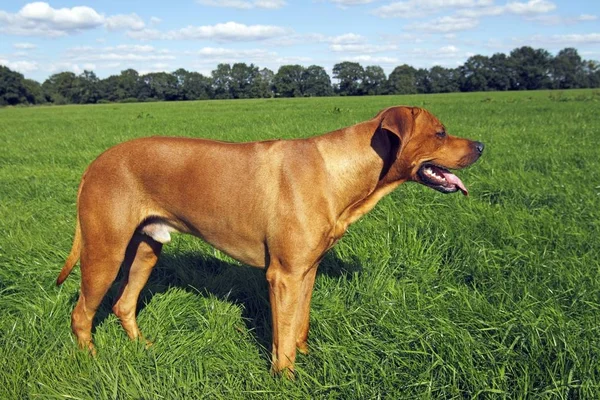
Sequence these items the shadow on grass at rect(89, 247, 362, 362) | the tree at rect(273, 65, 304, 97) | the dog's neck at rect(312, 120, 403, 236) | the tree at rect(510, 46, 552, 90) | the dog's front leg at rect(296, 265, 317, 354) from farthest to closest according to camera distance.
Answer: the tree at rect(273, 65, 304, 97)
the tree at rect(510, 46, 552, 90)
the shadow on grass at rect(89, 247, 362, 362)
the dog's front leg at rect(296, 265, 317, 354)
the dog's neck at rect(312, 120, 403, 236)

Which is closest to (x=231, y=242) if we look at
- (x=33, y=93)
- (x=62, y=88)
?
(x=33, y=93)

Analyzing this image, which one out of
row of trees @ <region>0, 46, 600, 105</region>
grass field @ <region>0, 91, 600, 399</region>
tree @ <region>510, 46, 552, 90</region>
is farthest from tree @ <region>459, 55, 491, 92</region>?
grass field @ <region>0, 91, 600, 399</region>

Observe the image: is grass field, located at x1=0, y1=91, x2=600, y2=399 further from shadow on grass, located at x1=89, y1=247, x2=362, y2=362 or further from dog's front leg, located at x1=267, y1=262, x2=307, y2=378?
dog's front leg, located at x1=267, y1=262, x2=307, y2=378

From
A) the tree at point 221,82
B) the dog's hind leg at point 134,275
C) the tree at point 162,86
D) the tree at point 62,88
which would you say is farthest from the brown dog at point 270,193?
the tree at point 62,88

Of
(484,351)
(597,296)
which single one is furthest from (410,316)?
(597,296)

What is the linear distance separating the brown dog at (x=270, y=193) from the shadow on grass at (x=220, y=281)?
1.98ft

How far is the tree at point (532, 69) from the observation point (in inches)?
3430

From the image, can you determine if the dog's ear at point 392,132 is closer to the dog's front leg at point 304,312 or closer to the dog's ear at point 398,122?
the dog's ear at point 398,122

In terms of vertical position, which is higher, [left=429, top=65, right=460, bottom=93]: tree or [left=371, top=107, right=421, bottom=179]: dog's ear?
[left=371, top=107, right=421, bottom=179]: dog's ear

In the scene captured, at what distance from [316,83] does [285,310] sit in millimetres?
93385

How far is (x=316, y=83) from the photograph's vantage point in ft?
307

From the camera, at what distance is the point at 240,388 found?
304 centimetres

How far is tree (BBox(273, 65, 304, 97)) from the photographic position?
93.7m

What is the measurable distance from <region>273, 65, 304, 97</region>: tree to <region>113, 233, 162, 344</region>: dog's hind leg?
299ft
